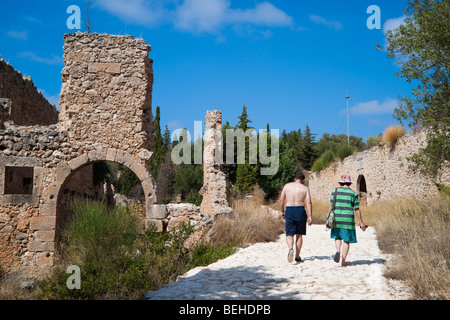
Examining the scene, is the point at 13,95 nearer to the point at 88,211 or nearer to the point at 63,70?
the point at 63,70

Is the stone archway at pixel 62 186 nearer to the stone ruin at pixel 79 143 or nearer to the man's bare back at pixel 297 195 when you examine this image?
the stone ruin at pixel 79 143

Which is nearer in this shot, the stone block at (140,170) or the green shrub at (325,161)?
the stone block at (140,170)

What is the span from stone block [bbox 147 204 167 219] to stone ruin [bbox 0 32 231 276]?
25 mm

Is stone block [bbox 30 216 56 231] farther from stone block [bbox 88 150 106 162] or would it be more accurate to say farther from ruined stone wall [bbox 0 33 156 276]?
stone block [bbox 88 150 106 162]

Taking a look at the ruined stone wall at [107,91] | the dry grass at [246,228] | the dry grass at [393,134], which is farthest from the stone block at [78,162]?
the dry grass at [393,134]

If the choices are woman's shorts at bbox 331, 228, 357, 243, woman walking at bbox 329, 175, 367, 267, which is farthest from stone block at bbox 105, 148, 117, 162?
woman's shorts at bbox 331, 228, 357, 243

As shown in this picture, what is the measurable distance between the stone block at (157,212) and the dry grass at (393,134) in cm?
1100

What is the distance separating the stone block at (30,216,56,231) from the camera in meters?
9.46

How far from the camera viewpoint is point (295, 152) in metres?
39.2

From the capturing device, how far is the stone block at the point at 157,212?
9.37 metres

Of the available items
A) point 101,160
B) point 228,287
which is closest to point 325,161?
point 101,160

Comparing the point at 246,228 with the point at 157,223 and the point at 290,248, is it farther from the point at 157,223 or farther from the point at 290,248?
the point at 290,248
